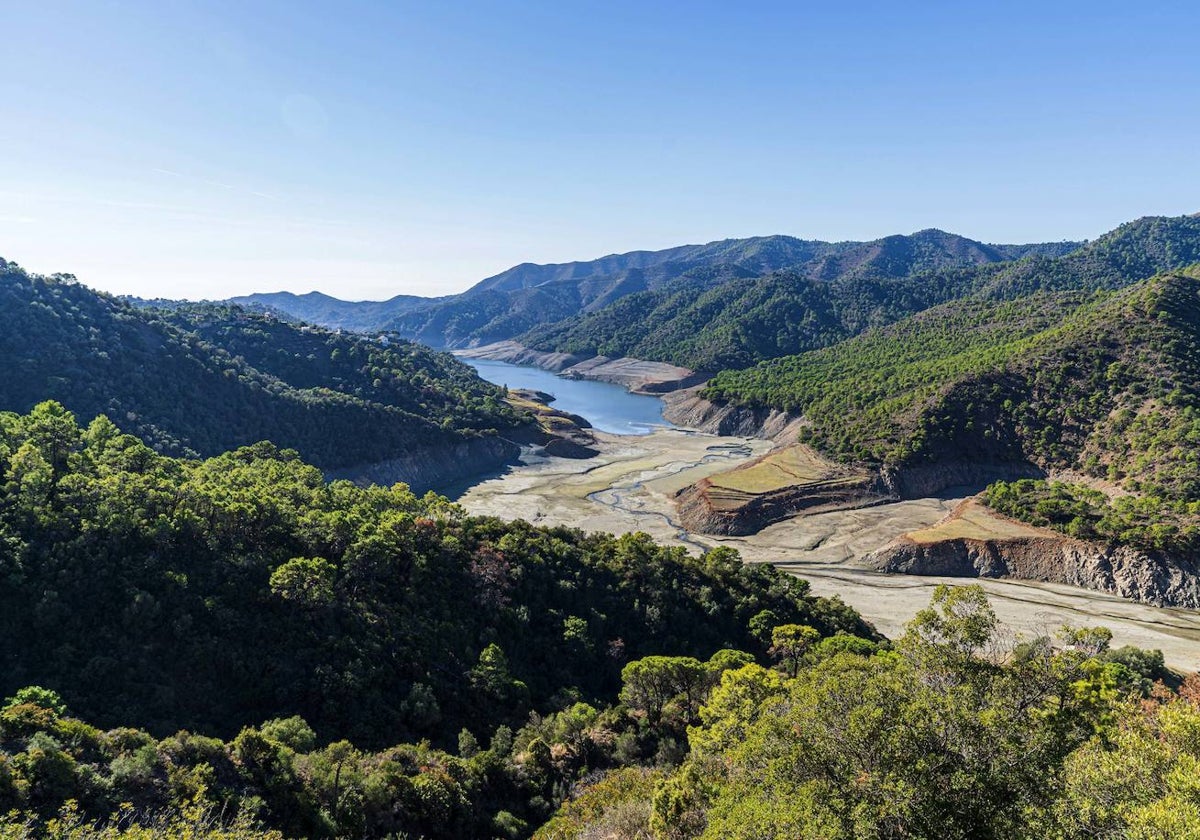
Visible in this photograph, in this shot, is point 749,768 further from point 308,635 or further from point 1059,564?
point 1059,564

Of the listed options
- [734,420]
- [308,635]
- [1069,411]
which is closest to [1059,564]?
[1069,411]

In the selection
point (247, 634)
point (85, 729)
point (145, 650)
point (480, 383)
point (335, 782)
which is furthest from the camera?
point (480, 383)

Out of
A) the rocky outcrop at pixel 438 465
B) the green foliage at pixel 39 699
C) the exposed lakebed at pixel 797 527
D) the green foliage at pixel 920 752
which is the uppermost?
the green foliage at pixel 920 752

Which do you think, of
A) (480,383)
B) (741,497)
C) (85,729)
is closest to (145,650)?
(85,729)

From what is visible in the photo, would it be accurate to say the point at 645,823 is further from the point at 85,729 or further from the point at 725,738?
the point at 85,729

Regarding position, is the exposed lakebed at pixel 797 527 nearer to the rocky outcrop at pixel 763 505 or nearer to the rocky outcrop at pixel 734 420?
the rocky outcrop at pixel 763 505

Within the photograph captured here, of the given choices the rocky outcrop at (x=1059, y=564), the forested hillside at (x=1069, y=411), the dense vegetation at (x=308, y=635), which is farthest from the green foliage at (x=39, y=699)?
the forested hillside at (x=1069, y=411)
